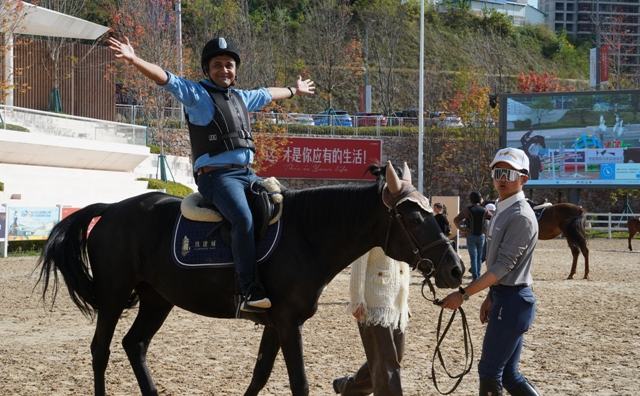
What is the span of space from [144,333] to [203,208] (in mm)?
1262

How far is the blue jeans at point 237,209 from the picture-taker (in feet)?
19.4

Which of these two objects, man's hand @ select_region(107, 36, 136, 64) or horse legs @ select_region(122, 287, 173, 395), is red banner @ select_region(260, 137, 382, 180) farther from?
man's hand @ select_region(107, 36, 136, 64)

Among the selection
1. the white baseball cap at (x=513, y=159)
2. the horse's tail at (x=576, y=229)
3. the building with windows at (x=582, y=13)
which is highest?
the building with windows at (x=582, y=13)

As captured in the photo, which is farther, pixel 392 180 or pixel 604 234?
pixel 604 234

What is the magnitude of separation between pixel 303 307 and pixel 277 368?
8.64ft

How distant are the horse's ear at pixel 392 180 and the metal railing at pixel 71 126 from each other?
23.9 meters

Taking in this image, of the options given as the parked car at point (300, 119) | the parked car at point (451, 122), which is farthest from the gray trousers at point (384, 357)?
the parked car at point (451, 122)

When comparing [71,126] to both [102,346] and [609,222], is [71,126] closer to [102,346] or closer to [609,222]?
[609,222]

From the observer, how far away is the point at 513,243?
17.0ft

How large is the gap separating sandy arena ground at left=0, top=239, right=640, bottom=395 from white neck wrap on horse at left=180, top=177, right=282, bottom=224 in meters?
1.65

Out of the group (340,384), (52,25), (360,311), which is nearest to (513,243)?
(360,311)

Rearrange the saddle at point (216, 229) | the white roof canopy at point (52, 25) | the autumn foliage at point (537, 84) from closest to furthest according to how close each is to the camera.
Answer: the saddle at point (216, 229) → the white roof canopy at point (52, 25) → the autumn foliage at point (537, 84)

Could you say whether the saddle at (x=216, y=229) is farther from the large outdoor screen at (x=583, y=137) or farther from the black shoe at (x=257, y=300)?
the large outdoor screen at (x=583, y=137)

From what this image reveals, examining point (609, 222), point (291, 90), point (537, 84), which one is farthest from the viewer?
point (537, 84)
